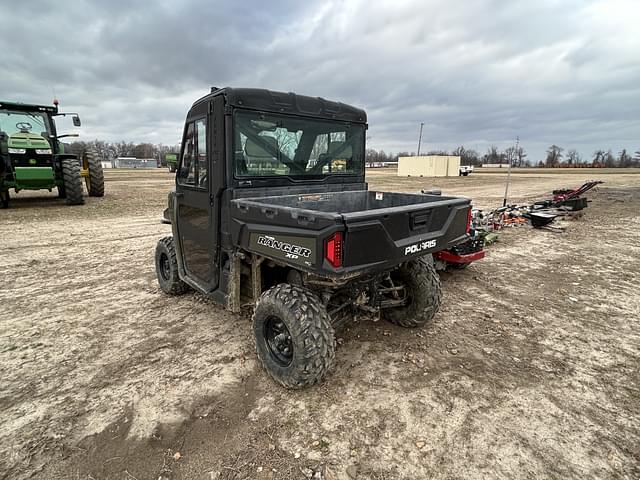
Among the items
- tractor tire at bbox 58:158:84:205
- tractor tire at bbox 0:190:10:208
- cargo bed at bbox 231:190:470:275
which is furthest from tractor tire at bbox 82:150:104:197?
cargo bed at bbox 231:190:470:275

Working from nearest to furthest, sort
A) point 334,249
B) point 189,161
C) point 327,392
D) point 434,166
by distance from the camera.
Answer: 1. point 334,249
2. point 327,392
3. point 189,161
4. point 434,166

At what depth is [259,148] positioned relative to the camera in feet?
10.5

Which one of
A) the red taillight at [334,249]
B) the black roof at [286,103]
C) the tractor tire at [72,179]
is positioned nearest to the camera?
the red taillight at [334,249]

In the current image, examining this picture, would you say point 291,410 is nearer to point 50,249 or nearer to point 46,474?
point 46,474

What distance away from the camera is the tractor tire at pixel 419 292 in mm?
3436

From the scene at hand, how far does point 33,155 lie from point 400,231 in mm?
11817

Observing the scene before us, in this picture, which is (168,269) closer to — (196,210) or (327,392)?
(196,210)

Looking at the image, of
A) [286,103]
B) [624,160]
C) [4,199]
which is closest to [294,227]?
[286,103]

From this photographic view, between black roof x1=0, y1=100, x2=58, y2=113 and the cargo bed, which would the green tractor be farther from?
the cargo bed

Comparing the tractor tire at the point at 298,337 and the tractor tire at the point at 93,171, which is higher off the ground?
the tractor tire at the point at 93,171

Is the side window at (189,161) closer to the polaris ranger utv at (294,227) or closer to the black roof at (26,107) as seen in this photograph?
the polaris ranger utv at (294,227)

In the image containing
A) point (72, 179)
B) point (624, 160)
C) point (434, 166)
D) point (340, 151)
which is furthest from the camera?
point (624, 160)

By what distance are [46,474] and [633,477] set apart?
324 cm

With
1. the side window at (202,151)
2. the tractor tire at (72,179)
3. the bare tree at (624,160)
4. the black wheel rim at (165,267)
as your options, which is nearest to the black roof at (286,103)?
the side window at (202,151)
